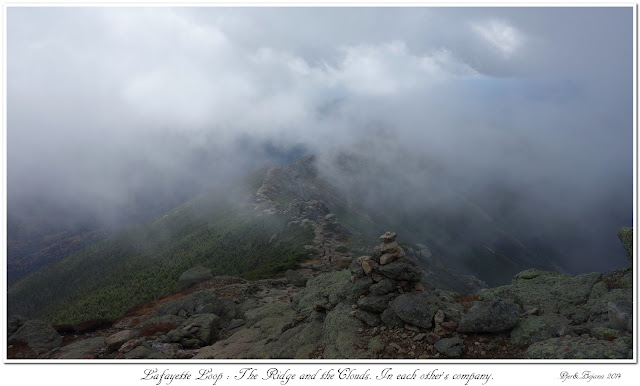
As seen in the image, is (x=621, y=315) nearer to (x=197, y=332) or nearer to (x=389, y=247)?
(x=389, y=247)

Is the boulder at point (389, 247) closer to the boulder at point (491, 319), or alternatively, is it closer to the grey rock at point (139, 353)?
the boulder at point (491, 319)

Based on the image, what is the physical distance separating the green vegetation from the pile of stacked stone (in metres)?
40.1

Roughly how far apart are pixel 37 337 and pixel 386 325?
25840mm

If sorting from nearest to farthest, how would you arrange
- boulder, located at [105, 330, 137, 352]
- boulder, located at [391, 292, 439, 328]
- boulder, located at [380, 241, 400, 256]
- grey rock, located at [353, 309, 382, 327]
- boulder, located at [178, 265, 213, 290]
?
boulder, located at [391, 292, 439, 328] → grey rock, located at [353, 309, 382, 327] → boulder, located at [380, 241, 400, 256] → boulder, located at [105, 330, 137, 352] → boulder, located at [178, 265, 213, 290]

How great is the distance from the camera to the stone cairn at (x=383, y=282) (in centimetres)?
1873

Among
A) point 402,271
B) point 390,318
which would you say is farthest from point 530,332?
point 402,271

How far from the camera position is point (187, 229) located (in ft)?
587

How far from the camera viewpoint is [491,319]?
15.3 m

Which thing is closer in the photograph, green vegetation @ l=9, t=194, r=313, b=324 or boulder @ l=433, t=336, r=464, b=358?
boulder @ l=433, t=336, r=464, b=358

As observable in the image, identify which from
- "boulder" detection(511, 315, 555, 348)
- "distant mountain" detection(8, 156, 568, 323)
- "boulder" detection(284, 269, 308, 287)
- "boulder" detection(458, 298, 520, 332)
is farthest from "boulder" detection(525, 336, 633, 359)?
"distant mountain" detection(8, 156, 568, 323)

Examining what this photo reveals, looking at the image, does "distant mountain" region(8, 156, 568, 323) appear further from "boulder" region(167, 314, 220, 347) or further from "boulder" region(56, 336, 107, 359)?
"boulder" region(56, 336, 107, 359)

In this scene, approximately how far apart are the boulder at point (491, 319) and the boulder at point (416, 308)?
60.2 inches

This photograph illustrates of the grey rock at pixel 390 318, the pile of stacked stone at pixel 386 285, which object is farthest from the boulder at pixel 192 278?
the grey rock at pixel 390 318

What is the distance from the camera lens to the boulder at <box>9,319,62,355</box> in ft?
80.1
